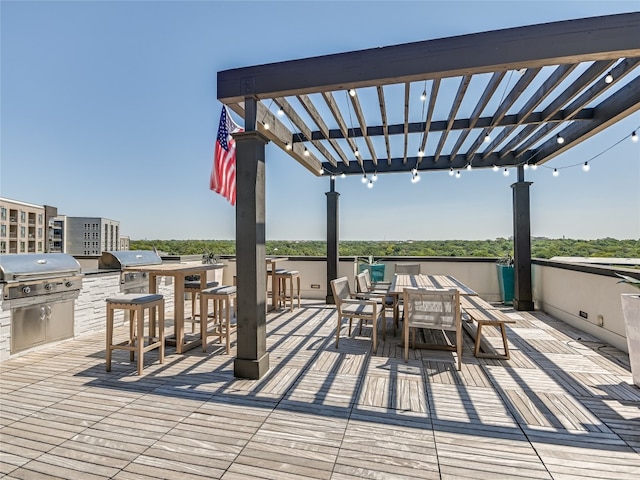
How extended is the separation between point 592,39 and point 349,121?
2760 millimetres

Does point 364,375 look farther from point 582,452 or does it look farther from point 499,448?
point 582,452

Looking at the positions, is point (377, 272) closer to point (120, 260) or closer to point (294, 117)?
point (294, 117)

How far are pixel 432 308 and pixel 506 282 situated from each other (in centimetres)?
413

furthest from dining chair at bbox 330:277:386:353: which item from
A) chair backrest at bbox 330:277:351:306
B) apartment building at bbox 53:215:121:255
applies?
apartment building at bbox 53:215:121:255

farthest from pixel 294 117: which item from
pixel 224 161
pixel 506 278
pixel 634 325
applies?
pixel 506 278

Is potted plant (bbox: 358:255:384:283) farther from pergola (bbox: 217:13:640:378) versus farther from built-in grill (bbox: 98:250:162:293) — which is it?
built-in grill (bbox: 98:250:162:293)

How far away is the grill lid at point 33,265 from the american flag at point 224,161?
2335 mm

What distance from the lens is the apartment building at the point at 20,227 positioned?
40750 mm

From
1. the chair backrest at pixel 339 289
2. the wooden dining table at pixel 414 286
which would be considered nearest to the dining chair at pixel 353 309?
the chair backrest at pixel 339 289

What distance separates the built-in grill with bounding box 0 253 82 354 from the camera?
3.17m

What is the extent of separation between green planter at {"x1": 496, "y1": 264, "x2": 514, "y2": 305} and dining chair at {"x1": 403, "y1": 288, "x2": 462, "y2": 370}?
13.1ft

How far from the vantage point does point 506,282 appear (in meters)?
6.34

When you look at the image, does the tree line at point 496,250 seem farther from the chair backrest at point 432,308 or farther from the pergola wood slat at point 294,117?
the chair backrest at point 432,308

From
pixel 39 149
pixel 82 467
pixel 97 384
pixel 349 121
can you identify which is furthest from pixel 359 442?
pixel 39 149
